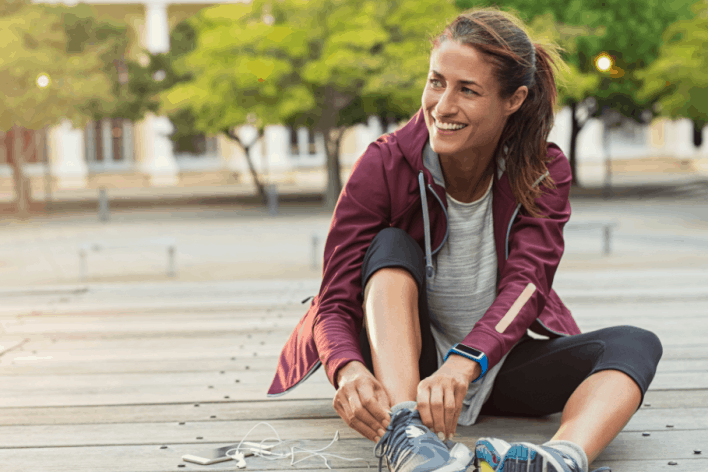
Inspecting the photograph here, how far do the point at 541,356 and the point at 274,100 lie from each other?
707 inches

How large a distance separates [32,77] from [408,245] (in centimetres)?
2046

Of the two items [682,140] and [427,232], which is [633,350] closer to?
[427,232]

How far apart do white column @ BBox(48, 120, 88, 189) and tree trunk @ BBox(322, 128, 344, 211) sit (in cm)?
2028

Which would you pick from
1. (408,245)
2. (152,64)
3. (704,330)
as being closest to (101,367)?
(408,245)

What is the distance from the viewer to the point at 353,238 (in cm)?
247

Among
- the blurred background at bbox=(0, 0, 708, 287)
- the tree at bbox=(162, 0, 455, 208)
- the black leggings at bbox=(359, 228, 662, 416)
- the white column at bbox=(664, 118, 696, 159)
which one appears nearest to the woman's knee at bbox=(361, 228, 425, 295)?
the black leggings at bbox=(359, 228, 662, 416)

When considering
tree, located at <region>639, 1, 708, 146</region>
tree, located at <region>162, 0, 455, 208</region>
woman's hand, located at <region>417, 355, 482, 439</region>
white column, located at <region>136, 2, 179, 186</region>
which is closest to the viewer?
woman's hand, located at <region>417, 355, 482, 439</region>

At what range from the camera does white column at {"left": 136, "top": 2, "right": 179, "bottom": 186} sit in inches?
1474

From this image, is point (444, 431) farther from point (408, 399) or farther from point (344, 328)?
point (344, 328)

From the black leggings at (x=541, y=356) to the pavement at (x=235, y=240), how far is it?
15.3 ft

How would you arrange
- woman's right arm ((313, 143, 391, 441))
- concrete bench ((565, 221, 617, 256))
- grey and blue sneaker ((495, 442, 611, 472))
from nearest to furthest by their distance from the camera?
grey and blue sneaker ((495, 442, 611, 472))
woman's right arm ((313, 143, 391, 441))
concrete bench ((565, 221, 617, 256))

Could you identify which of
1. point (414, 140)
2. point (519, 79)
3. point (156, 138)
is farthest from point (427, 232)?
point (156, 138)

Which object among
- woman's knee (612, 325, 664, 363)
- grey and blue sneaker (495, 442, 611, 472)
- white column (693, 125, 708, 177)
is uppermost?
woman's knee (612, 325, 664, 363)

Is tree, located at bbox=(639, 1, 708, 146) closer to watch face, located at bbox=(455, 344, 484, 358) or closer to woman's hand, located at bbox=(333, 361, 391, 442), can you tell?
watch face, located at bbox=(455, 344, 484, 358)
